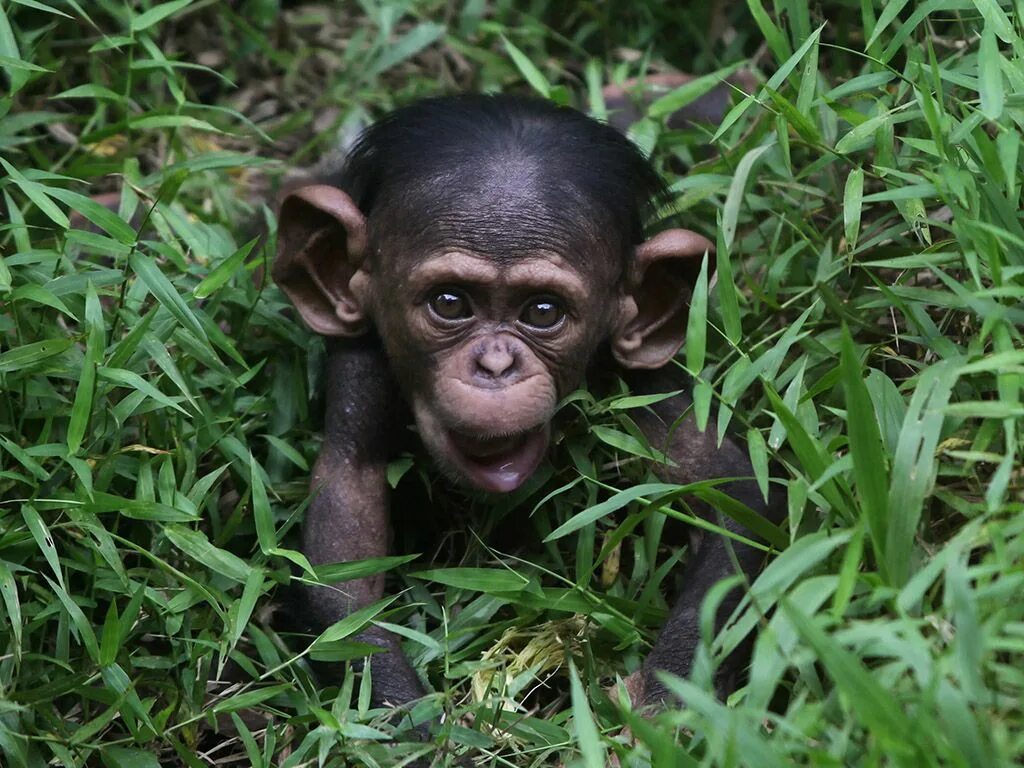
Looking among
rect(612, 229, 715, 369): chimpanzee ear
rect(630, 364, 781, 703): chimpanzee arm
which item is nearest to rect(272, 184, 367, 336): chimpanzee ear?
rect(612, 229, 715, 369): chimpanzee ear

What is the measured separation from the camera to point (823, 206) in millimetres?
4973

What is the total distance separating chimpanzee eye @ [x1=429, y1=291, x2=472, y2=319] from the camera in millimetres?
4156

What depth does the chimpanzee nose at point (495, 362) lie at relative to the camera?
3.94m

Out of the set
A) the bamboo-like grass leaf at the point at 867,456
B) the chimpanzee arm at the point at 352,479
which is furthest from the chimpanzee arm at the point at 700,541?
the chimpanzee arm at the point at 352,479

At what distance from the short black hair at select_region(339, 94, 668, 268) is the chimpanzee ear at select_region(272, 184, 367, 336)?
9cm

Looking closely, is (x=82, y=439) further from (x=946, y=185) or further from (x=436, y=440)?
(x=946, y=185)

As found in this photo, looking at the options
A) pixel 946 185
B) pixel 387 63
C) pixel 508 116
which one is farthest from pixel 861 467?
pixel 387 63

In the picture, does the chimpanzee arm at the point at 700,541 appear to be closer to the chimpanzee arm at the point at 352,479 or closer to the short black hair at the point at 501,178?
the short black hair at the point at 501,178

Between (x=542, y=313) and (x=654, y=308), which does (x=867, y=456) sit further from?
(x=654, y=308)

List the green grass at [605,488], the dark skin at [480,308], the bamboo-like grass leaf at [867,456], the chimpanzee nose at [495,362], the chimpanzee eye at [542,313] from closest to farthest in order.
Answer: the green grass at [605,488] < the bamboo-like grass leaf at [867,456] < the chimpanzee nose at [495,362] < the dark skin at [480,308] < the chimpanzee eye at [542,313]

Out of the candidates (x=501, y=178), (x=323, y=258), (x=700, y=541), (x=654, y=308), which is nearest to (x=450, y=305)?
(x=501, y=178)

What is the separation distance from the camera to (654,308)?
4.51m

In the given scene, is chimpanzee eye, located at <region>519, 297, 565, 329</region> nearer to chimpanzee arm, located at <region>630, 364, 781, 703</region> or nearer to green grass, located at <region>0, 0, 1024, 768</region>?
green grass, located at <region>0, 0, 1024, 768</region>

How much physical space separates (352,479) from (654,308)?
3.56 ft
